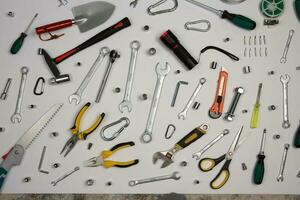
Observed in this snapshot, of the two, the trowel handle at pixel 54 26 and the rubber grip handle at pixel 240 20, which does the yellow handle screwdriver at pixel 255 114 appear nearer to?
the rubber grip handle at pixel 240 20

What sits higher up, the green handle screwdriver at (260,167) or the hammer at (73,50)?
the hammer at (73,50)

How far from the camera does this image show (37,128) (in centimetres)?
105

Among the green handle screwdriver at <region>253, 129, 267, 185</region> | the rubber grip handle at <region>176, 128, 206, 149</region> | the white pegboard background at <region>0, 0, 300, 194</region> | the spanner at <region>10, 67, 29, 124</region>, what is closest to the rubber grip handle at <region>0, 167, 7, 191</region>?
the white pegboard background at <region>0, 0, 300, 194</region>

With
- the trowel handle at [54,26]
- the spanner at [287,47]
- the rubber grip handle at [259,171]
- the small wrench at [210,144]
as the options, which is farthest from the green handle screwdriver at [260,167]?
the trowel handle at [54,26]

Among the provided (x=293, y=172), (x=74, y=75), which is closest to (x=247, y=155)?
(x=293, y=172)

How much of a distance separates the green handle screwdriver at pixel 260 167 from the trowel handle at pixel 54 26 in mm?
732

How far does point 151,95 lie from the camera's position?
1.08 metres

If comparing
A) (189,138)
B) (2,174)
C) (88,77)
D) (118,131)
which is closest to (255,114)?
(189,138)

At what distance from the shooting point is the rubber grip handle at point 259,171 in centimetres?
107

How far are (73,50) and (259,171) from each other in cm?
72

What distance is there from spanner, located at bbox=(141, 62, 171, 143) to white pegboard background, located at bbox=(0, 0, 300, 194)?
2 centimetres

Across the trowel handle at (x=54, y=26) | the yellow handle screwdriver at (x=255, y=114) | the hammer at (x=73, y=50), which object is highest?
the trowel handle at (x=54, y=26)

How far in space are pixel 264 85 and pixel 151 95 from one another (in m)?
0.38

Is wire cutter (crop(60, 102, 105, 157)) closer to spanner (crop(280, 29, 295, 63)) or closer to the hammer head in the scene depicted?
the hammer head
